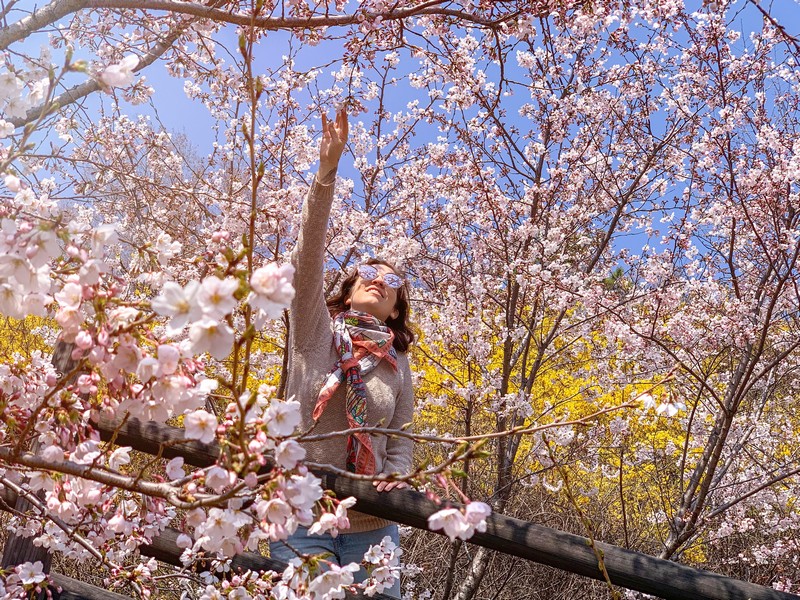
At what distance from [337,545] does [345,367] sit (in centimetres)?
68

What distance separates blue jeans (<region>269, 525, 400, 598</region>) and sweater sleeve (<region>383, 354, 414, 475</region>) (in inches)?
9.5

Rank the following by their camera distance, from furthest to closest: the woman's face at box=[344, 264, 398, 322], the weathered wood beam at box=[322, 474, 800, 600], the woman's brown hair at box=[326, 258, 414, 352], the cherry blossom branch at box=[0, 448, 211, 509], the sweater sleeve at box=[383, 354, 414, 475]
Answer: the woman's brown hair at box=[326, 258, 414, 352]
the woman's face at box=[344, 264, 398, 322]
the sweater sleeve at box=[383, 354, 414, 475]
the weathered wood beam at box=[322, 474, 800, 600]
the cherry blossom branch at box=[0, 448, 211, 509]

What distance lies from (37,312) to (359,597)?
1.57 meters

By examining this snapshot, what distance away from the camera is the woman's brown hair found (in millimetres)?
2980

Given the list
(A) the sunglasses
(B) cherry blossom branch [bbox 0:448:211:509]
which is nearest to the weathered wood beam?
(B) cherry blossom branch [bbox 0:448:211:509]

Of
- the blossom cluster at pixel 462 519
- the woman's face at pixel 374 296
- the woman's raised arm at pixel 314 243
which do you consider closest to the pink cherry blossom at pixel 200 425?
the blossom cluster at pixel 462 519

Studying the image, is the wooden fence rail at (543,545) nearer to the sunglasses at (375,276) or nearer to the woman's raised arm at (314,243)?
the woman's raised arm at (314,243)

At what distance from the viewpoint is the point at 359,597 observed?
6.99 feet

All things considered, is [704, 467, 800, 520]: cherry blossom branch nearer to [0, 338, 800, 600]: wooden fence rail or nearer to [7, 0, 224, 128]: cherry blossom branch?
[0, 338, 800, 600]: wooden fence rail

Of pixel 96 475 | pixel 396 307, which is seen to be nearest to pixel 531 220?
pixel 396 307

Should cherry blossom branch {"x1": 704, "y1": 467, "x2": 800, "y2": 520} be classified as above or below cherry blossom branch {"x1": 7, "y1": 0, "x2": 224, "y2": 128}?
below

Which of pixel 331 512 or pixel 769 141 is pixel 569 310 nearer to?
pixel 769 141

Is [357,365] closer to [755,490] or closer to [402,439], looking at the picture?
[402,439]

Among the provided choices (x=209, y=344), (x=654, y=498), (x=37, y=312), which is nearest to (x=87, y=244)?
(x=37, y=312)
